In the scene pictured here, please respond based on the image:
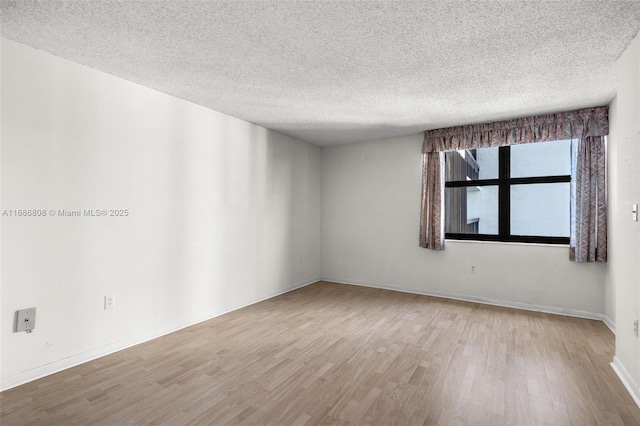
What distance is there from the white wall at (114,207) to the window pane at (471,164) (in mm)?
2814

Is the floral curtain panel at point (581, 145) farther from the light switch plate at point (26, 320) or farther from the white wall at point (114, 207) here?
the light switch plate at point (26, 320)

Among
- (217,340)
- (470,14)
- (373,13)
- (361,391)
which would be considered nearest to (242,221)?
(217,340)

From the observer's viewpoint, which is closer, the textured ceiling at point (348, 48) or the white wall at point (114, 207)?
the textured ceiling at point (348, 48)

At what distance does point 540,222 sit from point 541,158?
0.84m

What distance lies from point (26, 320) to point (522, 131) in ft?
17.4


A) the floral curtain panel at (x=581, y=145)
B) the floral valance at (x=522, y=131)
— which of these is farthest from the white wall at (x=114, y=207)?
the floral curtain panel at (x=581, y=145)

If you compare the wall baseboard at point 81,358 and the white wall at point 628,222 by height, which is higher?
the white wall at point 628,222

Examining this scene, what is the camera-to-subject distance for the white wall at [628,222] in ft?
7.28

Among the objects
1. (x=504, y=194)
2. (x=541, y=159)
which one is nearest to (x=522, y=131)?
(x=541, y=159)

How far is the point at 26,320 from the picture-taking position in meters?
2.33

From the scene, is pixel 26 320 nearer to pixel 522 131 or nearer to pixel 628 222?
pixel 628 222

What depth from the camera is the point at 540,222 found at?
424 cm

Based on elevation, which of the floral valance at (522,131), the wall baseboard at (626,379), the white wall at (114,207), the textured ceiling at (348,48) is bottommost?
the wall baseboard at (626,379)

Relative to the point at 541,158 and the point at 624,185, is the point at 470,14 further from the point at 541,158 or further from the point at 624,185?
the point at 541,158
